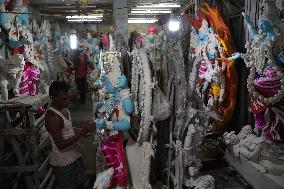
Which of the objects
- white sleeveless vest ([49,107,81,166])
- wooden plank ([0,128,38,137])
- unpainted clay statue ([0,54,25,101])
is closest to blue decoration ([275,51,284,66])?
white sleeveless vest ([49,107,81,166])

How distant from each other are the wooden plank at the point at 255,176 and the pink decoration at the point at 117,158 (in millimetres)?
1737

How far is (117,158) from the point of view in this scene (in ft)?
12.3

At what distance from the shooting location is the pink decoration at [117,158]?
3.75 m

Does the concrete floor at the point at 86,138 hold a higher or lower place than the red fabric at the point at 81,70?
lower

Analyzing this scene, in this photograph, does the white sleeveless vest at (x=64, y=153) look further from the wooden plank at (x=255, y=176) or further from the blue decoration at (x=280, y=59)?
the blue decoration at (x=280, y=59)

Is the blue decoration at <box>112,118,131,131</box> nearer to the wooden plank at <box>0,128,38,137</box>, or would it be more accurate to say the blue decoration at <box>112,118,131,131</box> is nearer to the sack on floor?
the sack on floor

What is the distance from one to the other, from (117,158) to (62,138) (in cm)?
75

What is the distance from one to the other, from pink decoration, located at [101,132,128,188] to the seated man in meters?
0.38

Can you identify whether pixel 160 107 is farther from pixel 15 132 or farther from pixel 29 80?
pixel 29 80

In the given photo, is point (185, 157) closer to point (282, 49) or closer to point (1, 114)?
point (282, 49)

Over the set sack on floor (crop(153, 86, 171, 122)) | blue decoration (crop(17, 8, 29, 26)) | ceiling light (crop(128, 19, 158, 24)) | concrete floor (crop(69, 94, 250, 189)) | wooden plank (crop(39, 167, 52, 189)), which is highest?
ceiling light (crop(128, 19, 158, 24))

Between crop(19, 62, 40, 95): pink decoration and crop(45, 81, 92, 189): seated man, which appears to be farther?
crop(19, 62, 40, 95): pink decoration

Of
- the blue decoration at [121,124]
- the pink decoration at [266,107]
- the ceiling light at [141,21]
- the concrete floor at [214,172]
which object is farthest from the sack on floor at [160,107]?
the ceiling light at [141,21]

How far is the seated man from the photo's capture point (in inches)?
132
